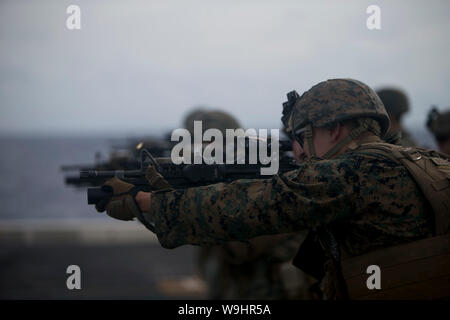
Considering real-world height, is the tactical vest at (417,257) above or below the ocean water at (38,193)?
above

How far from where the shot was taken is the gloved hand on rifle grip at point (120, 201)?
3438mm

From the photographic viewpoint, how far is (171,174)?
3.68 metres

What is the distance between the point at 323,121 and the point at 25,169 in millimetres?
83276

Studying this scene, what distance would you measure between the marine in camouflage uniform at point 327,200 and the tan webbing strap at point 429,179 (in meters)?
0.04

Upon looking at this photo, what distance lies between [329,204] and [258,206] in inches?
15.6

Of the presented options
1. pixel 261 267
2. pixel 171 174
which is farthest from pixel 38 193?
pixel 171 174

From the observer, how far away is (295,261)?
3865 millimetres

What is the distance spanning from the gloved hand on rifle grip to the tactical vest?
1.35m

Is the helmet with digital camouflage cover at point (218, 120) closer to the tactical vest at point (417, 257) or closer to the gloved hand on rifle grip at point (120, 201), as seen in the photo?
the gloved hand on rifle grip at point (120, 201)

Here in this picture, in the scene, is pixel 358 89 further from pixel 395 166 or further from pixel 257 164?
pixel 257 164

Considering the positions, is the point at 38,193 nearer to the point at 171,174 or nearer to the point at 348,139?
the point at 171,174

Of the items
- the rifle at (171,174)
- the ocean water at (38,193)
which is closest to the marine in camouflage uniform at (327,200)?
the rifle at (171,174)

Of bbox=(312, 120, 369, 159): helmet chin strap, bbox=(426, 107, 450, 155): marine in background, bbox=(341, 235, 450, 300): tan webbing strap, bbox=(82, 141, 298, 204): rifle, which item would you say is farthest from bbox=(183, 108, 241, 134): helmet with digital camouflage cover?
bbox=(341, 235, 450, 300): tan webbing strap
